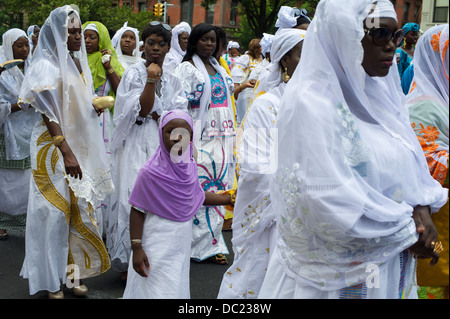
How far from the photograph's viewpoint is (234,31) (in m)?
47.8

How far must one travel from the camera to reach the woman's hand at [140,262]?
3650mm

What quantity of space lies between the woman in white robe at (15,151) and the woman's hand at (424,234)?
5.13 m

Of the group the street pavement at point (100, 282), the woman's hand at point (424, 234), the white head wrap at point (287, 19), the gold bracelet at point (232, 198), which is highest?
the white head wrap at point (287, 19)

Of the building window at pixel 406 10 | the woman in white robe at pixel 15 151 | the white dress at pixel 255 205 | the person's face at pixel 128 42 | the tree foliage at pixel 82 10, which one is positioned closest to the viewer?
the white dress at pixel 255 205

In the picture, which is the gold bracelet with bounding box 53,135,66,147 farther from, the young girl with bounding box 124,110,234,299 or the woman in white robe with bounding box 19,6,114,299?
the young girl with bounding box 124,110,234,299

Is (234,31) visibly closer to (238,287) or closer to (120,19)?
(120,19)

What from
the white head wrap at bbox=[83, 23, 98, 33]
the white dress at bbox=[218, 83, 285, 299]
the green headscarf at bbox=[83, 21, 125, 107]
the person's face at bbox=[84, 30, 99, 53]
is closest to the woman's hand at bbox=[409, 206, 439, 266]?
the white dress at bbox=[218, 83, 285, 299]

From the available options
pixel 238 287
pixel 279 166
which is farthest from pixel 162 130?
pixel 279 166

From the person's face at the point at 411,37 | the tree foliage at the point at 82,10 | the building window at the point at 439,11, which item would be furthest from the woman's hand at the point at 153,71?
the building window at the point at 439,11

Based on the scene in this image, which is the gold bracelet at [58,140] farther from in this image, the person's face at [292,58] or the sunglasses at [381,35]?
the sunglasses at [381,35]

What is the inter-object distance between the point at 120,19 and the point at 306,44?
37216 millimetres

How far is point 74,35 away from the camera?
16.3ft

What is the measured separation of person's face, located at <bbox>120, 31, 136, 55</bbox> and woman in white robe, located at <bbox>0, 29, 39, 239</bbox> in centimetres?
132

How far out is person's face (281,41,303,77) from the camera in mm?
3924
